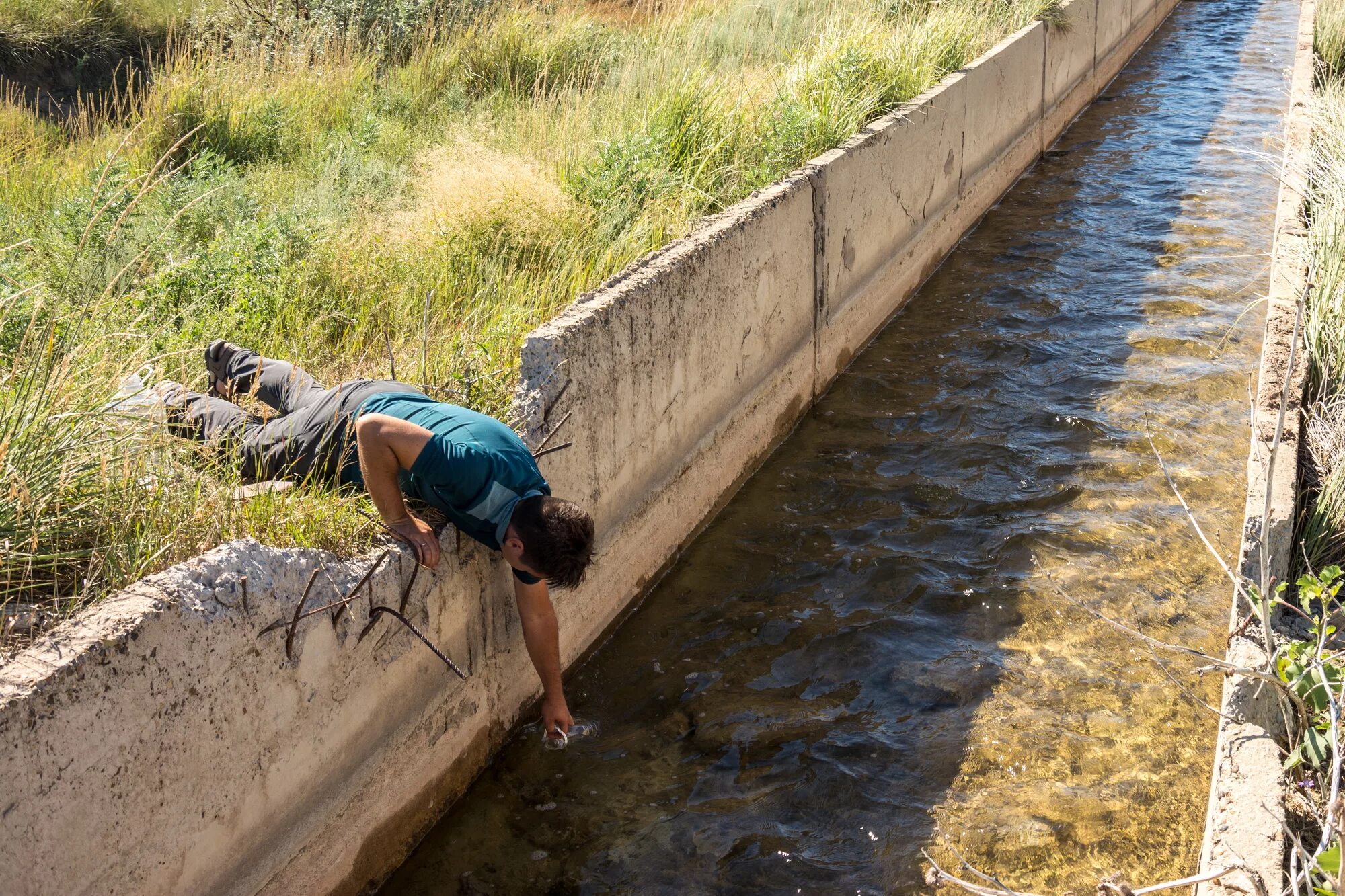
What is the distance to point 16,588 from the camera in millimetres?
3090

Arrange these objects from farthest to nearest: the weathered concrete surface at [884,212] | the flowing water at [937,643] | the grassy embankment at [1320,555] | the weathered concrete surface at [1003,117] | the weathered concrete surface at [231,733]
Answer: the weathered concrete surface at [1003,117], the weathered concrete surface at [884,212], the flowing water at [937,643], the grassy embankment at [1320,555], the weathered concrete surface at [231,733]

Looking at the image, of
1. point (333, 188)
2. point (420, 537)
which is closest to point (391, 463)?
point (420, 537)

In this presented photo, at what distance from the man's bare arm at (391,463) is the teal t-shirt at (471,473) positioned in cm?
5

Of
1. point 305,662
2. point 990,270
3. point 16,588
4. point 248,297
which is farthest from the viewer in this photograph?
point 990,270

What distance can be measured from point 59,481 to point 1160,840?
3663 mm

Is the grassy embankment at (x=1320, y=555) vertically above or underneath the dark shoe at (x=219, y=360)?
underneath

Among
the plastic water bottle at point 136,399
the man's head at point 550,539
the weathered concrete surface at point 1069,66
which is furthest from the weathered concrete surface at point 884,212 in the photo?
the plastic water bottle at point 136,399

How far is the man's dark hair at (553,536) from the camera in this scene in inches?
147

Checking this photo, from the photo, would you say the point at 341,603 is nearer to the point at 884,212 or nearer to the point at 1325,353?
the point at 1325,353

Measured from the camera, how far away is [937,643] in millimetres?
5023

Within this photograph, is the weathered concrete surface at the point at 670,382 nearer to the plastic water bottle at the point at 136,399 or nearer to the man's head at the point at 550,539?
the man's head at the point at 550,539

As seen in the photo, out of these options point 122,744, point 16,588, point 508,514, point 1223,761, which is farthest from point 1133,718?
point 16,588

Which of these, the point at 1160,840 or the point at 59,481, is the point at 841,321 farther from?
the point at 59,481

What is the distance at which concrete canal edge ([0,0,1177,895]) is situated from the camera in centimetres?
271
